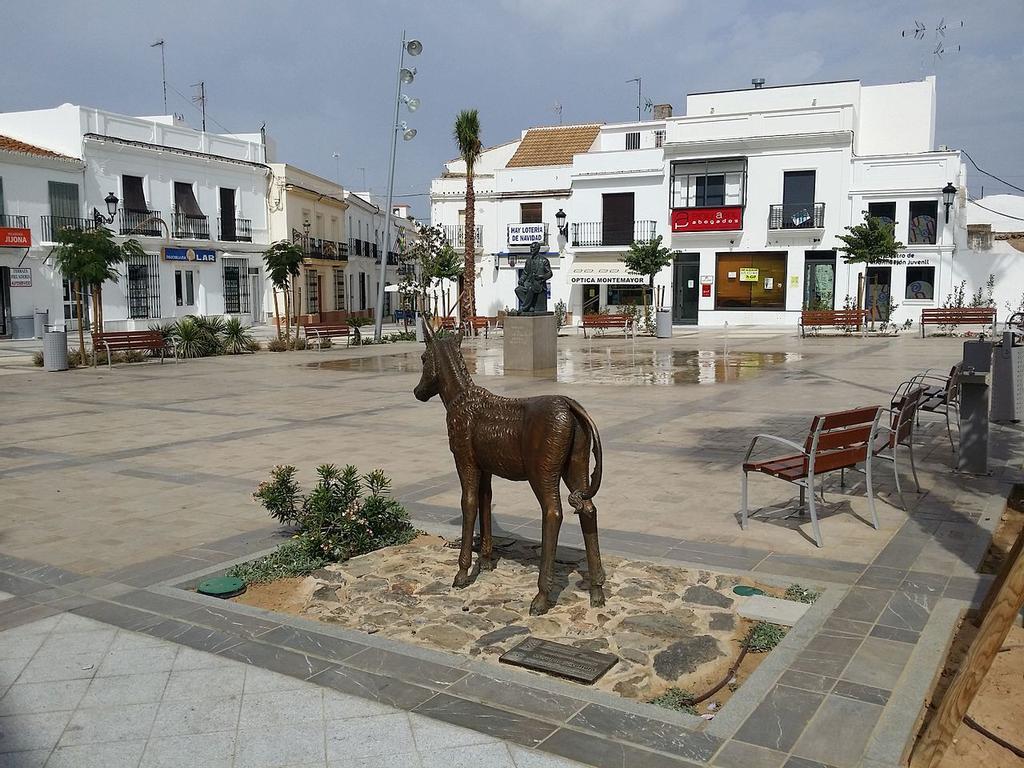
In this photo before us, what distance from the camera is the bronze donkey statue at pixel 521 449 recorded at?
446 centimetres

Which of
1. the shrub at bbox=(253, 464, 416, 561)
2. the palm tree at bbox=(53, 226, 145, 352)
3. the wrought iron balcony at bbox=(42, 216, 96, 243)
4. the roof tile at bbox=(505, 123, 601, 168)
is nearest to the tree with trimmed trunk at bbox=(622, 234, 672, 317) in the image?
the roof tile at bbox=(505, 123, 601, 168)

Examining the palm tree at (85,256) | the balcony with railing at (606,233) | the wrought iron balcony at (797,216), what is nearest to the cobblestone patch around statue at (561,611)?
the palm tree at (85,256)

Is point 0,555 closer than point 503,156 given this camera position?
Yes

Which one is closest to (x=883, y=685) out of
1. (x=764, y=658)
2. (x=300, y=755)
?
(x=764, y=658)

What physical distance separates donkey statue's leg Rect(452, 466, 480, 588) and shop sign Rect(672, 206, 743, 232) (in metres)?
32.9

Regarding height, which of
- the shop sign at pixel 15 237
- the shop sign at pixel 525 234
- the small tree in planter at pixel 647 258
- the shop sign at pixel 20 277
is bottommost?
the shop sign at pixel 20 277

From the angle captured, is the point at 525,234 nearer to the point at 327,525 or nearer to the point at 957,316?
the point at 957,316

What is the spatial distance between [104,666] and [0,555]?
7.72 ft

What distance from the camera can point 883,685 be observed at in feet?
11.8

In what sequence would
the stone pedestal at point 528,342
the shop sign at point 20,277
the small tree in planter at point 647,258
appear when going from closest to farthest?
the stone pedestal at point 528,342, the shop sign at point 20,277, the small tree in planter at point 647,258

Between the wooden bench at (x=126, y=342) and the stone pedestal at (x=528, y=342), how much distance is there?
9.30 m

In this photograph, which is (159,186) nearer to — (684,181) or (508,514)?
(684,181)

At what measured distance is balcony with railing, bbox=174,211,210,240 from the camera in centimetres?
3522

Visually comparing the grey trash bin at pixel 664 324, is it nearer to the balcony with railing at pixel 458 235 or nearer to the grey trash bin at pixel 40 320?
the balcony with railing at pixel 458 235
